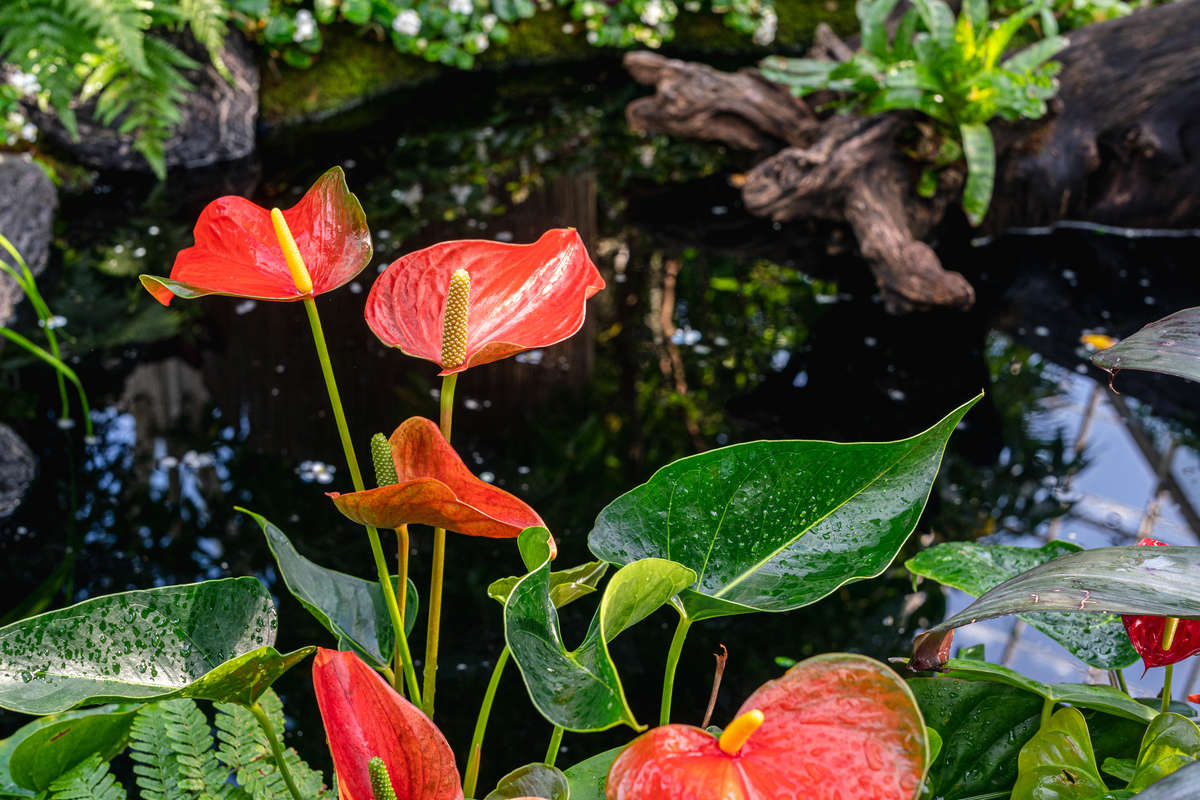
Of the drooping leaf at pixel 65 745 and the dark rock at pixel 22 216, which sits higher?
the dark rock at pixel 22 216

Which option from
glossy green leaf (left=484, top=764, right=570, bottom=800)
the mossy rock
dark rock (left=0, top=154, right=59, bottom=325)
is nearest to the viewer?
glossy green leaf (left=484, top=764, right=570, bottom=800)

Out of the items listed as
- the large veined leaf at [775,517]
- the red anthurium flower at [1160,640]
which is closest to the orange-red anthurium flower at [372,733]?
the large veined leaf at [775,517]

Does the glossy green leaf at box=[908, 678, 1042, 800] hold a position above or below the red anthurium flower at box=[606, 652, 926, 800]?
below

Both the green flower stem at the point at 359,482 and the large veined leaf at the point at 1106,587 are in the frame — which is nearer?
the large veined leaf at the point at 1106,587

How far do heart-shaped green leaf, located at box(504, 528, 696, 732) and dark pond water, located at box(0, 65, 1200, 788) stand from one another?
0.97m

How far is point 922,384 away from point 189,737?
189cm

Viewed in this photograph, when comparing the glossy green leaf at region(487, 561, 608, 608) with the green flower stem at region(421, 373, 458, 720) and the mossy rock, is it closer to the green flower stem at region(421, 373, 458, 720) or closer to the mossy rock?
the green flower stem at region(421, 373, 458, 720)

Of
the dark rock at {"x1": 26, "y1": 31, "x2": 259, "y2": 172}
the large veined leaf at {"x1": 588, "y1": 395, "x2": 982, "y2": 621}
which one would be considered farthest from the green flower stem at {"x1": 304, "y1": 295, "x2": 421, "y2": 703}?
the dark rock at {"x1": 26, "y1": 31, "x2": 259, "y2": 172}

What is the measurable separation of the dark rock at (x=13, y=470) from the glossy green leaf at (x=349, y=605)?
144cm

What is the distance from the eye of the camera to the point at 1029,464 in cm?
207

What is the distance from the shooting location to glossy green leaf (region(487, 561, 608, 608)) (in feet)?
1.94

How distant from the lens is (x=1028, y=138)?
283 cm

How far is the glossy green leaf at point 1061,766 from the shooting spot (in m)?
0.55

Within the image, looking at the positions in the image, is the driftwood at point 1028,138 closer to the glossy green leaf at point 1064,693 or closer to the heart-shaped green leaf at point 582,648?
the glossy green leaf at point 1064,693
